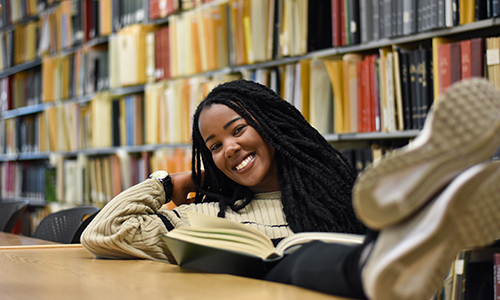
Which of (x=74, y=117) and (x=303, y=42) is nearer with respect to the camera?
(x=303, y=42)

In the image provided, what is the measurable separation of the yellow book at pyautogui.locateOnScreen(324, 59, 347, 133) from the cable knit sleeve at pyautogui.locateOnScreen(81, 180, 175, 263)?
1.18m

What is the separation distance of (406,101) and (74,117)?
2.89 metres

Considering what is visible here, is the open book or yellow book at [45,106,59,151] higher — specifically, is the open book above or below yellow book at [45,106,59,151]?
below

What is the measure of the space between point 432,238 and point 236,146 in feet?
2.60

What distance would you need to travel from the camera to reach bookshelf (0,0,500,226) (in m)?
2.01

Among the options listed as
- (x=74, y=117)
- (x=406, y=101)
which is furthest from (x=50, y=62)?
(x=406, y=101)

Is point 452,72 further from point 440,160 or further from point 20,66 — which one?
point 20,66

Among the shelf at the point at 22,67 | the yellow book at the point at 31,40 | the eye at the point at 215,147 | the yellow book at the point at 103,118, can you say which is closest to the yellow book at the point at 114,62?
the yellow book at the point at 103,118

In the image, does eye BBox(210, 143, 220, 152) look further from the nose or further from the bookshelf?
the bookshelf

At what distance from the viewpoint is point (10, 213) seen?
233cm

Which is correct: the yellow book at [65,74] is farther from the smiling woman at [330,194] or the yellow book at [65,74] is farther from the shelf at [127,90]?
the smiling woman at [330,194]

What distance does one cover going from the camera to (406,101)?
1949 millimetres

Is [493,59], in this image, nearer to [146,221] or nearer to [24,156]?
[146,221]

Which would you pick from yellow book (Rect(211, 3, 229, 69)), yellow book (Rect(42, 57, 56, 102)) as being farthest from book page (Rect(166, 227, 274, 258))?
yellow book (Rect(42, 57, 56, 102))
